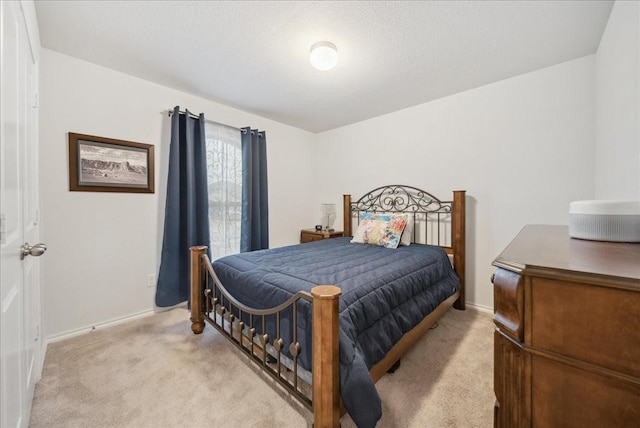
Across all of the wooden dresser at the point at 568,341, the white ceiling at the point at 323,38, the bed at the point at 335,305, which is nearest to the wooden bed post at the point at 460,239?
the bed at the point at 335,305

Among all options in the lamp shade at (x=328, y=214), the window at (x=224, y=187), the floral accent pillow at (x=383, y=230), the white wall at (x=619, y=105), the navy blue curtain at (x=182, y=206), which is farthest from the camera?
the lamp shade at (x=328, y=214)

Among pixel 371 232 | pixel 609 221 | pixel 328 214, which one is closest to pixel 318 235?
pixel 328 214

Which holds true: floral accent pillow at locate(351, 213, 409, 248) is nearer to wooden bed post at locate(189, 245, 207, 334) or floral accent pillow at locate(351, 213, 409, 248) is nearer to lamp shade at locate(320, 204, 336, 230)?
lamp shade at locate(320, 204, 336, 230)

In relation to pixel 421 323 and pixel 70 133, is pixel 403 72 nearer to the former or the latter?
pixel 421 323

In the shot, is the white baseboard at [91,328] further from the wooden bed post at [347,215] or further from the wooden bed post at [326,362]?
the wooden bed post at [347,215]

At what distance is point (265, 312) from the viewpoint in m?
1.45

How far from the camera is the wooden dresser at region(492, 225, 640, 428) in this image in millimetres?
530

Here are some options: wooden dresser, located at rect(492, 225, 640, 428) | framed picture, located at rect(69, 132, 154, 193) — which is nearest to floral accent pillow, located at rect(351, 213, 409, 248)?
wooden dresser, located at rect(492, 225, 640, 428)

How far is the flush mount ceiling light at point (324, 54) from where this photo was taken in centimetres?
195

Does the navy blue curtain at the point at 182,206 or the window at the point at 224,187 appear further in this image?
the window at the point at 224,187

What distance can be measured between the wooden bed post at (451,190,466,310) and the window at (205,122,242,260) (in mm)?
2616

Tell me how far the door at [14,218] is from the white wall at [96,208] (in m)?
0.73

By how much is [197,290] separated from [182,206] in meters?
1.06

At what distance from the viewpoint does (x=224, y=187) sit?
3.26 m
